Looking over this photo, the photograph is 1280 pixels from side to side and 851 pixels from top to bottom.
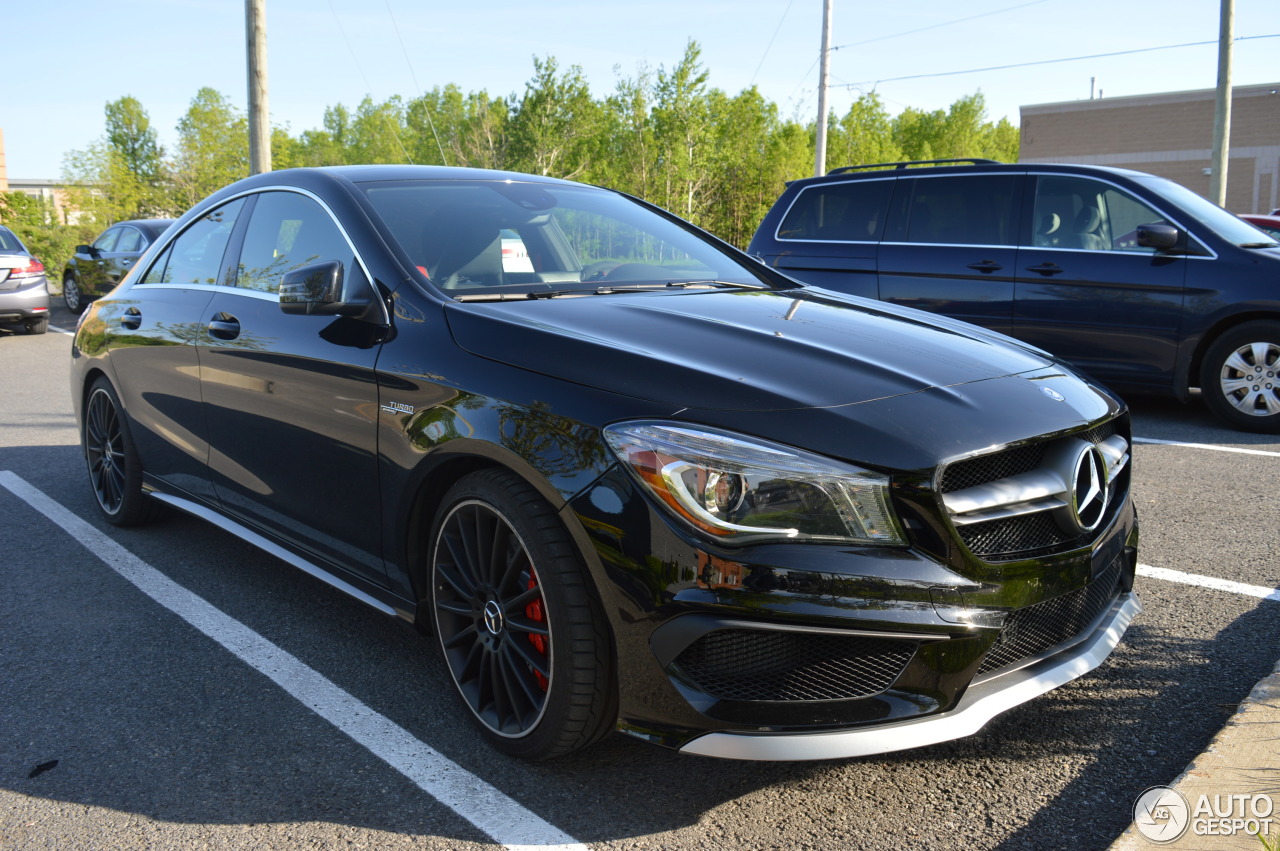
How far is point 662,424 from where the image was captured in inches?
92.6

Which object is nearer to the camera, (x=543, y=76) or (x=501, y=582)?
(x=501, y=582)

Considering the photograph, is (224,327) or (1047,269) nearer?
(224,327)

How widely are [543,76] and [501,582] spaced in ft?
153

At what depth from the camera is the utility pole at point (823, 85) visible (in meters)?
27.4

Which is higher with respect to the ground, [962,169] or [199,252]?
[962,169]

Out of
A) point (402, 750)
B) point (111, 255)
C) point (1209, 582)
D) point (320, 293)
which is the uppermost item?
point (111, 255)

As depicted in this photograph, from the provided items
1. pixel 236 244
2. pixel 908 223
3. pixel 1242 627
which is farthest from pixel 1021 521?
pixel 908 223

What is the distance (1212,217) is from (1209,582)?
4.43m

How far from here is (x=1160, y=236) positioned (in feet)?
23.2

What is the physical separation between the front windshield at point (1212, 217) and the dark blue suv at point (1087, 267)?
0.06 ft

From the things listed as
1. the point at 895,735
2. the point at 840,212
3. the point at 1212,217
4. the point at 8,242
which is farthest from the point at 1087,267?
the point at 8,242

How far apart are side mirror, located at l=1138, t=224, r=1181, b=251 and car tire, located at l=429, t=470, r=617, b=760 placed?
6.10 m

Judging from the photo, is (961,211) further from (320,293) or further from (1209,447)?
(320,293)

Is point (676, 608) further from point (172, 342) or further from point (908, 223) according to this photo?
point (908, 223)
